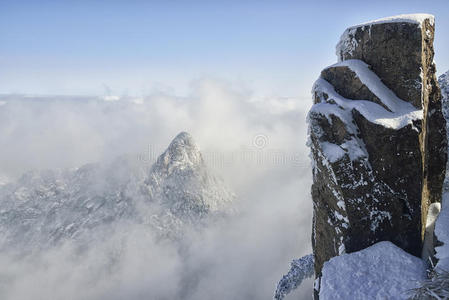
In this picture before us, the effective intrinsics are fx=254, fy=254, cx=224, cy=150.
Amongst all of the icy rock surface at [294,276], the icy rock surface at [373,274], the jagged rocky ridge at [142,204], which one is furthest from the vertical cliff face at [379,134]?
the jagged rocky ridge at [142,204]

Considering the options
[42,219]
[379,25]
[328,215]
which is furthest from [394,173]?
[42,219]

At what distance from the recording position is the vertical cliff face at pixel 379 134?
14.5 m

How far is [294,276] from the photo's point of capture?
83.0ft

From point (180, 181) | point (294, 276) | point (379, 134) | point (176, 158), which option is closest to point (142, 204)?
point (180, 181)

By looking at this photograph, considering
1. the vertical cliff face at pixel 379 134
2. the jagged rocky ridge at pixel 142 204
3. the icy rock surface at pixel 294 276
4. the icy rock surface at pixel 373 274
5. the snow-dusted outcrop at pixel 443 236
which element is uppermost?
the vertical cliff face at pixel 379 134

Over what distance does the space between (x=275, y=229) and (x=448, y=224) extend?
16394 cm

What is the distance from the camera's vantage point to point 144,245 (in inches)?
6127

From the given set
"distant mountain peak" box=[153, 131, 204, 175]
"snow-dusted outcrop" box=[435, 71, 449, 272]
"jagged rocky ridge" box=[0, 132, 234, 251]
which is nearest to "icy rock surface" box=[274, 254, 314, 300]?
"snow-dusted outcrop" box=[435, 71, 449, 272]

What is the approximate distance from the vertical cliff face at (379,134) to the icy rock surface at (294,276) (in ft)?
31.0

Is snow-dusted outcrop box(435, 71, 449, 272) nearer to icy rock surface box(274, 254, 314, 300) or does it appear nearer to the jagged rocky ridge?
icy rock surface box(274, 254, 314, 300)

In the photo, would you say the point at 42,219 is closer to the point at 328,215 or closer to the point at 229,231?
the point at 229,231

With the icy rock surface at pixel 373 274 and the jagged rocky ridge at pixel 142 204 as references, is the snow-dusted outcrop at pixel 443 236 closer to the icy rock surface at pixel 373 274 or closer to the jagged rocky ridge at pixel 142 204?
the icy rock surface at pixel 373 274

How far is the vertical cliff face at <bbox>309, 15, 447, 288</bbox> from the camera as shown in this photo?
14.5 meters

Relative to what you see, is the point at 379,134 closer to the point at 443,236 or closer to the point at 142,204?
the point at 443,236
